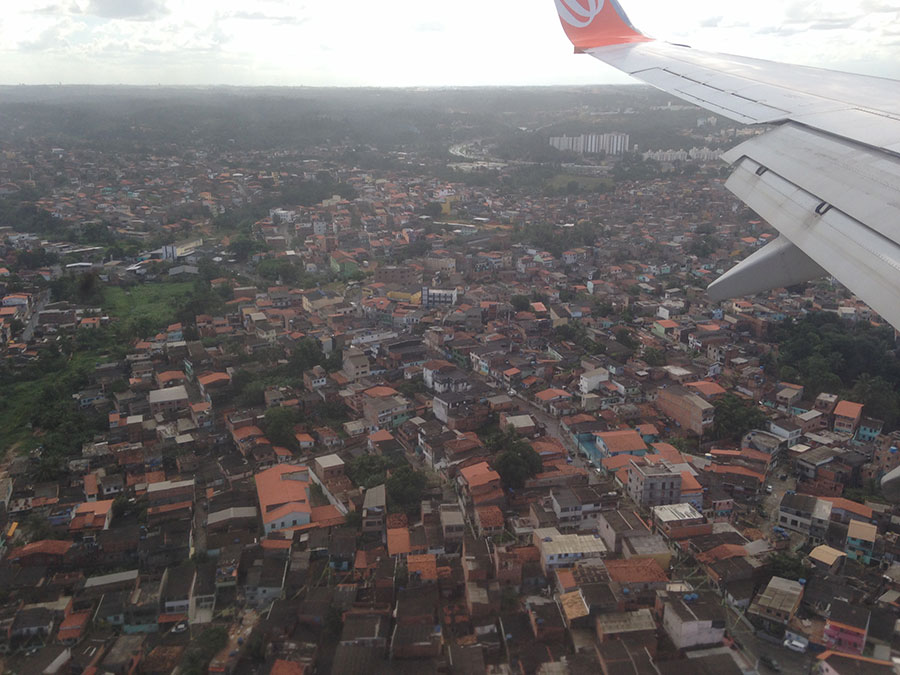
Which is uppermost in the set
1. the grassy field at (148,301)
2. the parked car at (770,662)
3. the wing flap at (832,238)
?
the wing flap at (832,238)

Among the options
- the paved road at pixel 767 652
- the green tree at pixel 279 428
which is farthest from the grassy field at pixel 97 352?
the paved road at pixel 767 652

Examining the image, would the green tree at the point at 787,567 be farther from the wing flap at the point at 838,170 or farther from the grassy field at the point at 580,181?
the grassy field at the point at 580,181

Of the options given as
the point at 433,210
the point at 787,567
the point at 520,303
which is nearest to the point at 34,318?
the point at 520,303

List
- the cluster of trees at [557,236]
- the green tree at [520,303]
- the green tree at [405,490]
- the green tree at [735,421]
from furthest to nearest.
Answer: the cluster of trees at [557,236] → the green tree at [520,303] → the green tree at [735,421] → the green tree at [405,490]

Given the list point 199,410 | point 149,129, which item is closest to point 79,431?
point 199,410

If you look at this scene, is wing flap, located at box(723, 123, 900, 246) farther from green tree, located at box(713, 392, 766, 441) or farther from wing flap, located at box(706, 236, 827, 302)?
green tree, located at box(713, 392, 766, 441)

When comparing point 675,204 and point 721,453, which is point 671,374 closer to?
point 721,453
